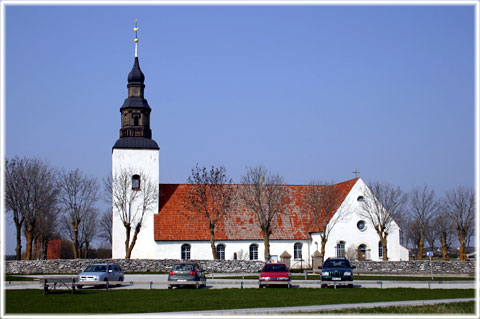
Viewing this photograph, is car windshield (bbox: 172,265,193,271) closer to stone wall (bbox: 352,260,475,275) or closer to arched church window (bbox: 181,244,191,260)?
stone wall (bbox: 352,260,475,275)

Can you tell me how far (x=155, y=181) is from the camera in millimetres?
60781

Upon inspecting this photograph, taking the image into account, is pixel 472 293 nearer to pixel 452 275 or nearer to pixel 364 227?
pixel 452 275

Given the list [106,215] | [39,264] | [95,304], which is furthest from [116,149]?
[106,215]

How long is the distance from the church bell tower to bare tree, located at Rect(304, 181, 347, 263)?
14.5 meters

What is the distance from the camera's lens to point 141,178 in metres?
60.5

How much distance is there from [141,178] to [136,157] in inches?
80.1

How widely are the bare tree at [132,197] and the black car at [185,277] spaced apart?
24.1 m

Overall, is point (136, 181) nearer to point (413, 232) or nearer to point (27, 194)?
point (27, 194)

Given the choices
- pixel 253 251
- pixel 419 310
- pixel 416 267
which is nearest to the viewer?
pixel 419 310

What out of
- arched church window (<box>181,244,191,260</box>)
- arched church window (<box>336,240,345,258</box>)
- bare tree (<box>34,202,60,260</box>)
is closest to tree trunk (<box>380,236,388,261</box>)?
arched church window (<box>336,240,345,258</box>)

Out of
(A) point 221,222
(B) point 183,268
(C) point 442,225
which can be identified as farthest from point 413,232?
(B) point 183,268

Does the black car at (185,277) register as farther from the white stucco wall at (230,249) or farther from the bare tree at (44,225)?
the bare tree at (44,225)

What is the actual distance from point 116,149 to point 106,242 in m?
69.6

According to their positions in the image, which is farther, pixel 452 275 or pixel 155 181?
pixel 155 181
